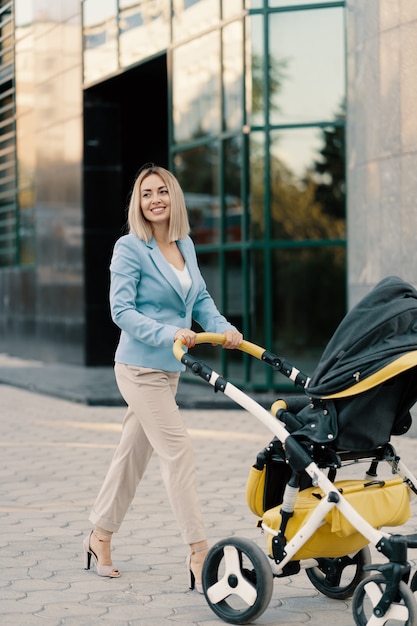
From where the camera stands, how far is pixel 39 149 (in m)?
21.7

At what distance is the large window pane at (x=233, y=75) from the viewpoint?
1448cm

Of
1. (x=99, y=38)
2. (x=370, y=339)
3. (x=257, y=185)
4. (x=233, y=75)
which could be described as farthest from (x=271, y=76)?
(x=370, y=339)

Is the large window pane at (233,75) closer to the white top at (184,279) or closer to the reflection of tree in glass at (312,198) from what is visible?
the reflection of tree in glass at (312,198)

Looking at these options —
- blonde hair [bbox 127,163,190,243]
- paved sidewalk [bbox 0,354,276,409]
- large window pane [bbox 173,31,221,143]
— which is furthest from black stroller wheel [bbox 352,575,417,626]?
large window pane [bbox 173,31,221,143]

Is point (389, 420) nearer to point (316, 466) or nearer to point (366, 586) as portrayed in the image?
point (316, 466)

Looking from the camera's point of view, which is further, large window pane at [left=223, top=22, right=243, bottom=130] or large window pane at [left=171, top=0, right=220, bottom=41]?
large window pane at [left=171, top=0, right=220, bottom=41]

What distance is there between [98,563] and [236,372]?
30.4ft

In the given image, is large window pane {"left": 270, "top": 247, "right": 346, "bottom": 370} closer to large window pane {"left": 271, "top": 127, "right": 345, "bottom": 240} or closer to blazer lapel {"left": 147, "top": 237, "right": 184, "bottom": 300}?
large window pane {"left": 271, "top": 127, "right": 345, "bottom": 240}

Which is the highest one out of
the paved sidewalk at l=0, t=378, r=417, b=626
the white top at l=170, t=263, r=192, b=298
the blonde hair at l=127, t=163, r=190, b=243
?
the blonde hair at l=127, t=163, r=190, b=243

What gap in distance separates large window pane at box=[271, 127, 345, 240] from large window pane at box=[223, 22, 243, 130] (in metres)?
0.64

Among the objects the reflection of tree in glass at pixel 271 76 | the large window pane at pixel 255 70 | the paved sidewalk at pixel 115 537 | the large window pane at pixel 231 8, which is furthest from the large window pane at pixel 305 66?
the paved sidewalk at pixel 115 537

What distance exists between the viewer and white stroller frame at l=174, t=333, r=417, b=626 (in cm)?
433

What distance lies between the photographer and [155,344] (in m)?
5.16

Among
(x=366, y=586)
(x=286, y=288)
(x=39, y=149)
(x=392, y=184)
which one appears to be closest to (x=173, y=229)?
(x=366, y=586)
